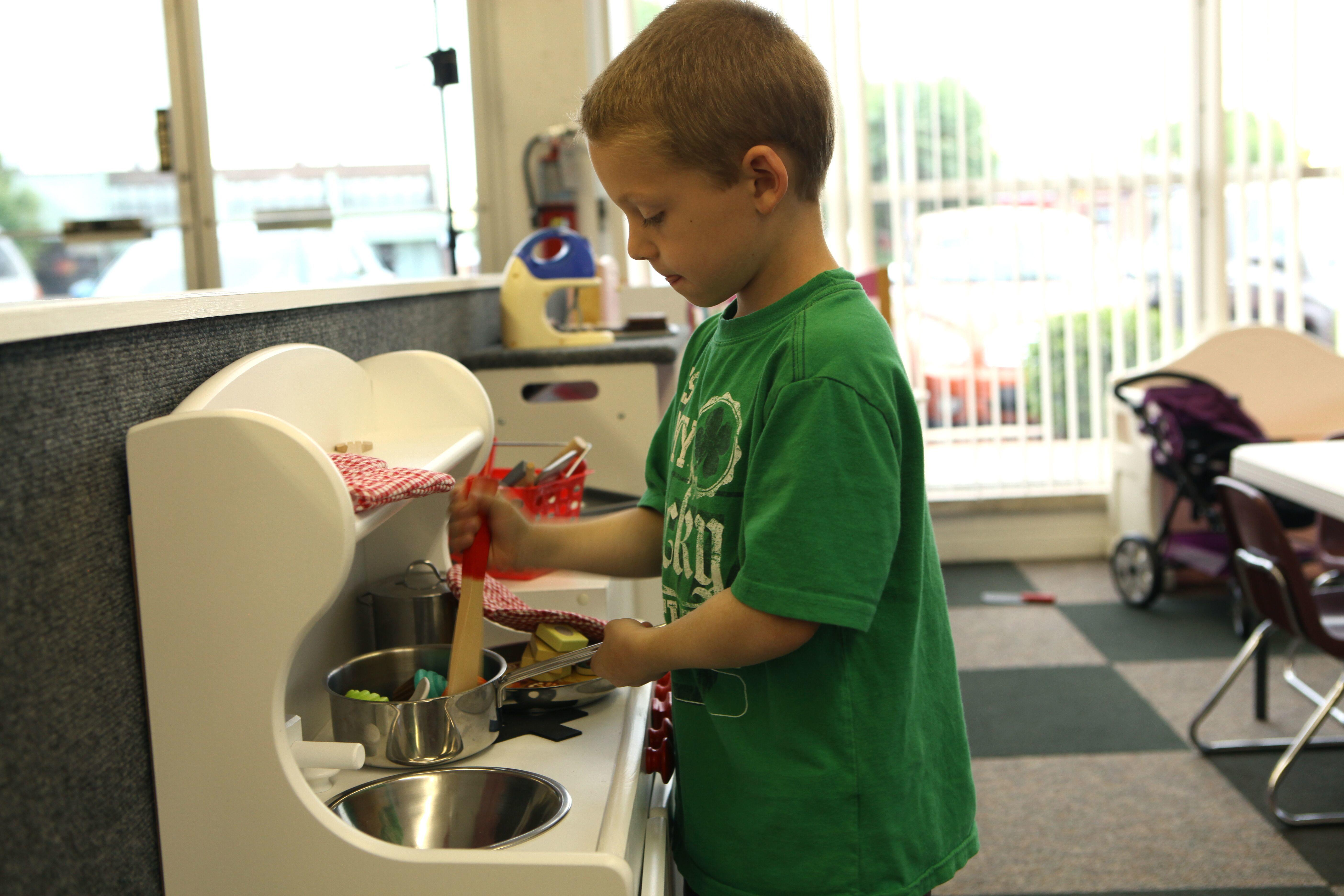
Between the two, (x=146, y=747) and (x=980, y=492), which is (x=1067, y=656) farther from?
(x=146, y=747)

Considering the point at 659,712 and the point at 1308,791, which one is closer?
the point at 659,712

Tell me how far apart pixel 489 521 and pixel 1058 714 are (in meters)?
2.22

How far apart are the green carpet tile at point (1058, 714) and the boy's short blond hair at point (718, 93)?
211cm

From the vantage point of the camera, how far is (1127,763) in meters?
2.55

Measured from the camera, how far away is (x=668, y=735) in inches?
43.7

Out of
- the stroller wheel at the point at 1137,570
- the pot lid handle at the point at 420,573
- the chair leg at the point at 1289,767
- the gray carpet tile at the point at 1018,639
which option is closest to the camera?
the pot lid handle at the point at 420,573

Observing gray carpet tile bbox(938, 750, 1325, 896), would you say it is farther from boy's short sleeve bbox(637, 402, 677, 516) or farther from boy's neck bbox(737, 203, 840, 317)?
boy's neck bbox(737, 203, 840, 317)

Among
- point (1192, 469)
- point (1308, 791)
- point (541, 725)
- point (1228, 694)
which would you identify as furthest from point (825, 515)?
point (1192, 469)

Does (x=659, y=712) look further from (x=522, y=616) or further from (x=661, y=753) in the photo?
(x=522, y=616)

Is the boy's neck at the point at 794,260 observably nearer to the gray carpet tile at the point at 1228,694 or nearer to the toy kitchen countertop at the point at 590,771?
the toy kitchen countertop at the point at 590,771

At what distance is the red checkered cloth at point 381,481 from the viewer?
85cm

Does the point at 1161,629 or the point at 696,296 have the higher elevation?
the point at 696,296

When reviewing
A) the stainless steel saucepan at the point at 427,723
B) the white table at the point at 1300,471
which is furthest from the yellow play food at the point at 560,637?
the white table at the point at 1300,471

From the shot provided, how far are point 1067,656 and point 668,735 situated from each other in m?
2.47
